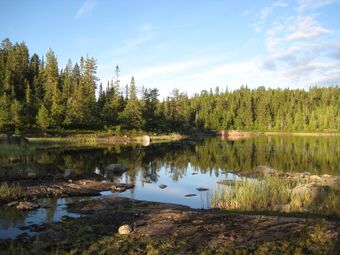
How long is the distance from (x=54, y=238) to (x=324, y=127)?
168 m

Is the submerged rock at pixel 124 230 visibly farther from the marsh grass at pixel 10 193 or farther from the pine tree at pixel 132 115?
the pine tree at pixel 132 115

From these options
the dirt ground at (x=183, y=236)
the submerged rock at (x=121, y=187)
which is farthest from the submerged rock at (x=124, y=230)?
the submerged rock at (x=121, y=187)

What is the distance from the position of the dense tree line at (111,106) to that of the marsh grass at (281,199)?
66.7 metres

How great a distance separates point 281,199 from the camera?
732 inches

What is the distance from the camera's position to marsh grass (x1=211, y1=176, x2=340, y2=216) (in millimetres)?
16859

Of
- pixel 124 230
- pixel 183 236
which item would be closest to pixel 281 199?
pixel 183 236

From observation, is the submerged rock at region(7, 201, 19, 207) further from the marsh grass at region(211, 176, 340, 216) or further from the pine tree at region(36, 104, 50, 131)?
the pine tree at region(36, 104, 50, 131)

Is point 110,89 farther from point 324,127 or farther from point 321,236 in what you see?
point 321,236

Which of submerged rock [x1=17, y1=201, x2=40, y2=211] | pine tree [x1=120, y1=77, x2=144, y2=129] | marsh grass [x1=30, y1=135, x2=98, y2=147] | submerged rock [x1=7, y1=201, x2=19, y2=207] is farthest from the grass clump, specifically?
pine tree [x1=120, y1=77, x2=144, y2=129]

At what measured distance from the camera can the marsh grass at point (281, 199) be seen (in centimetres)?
1686

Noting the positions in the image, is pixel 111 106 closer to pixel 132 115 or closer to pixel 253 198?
pixel 132 115

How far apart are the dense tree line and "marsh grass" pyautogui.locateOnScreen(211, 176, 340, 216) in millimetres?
66707

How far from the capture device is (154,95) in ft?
422

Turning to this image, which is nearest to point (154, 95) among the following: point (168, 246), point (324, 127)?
point (324, 127)
